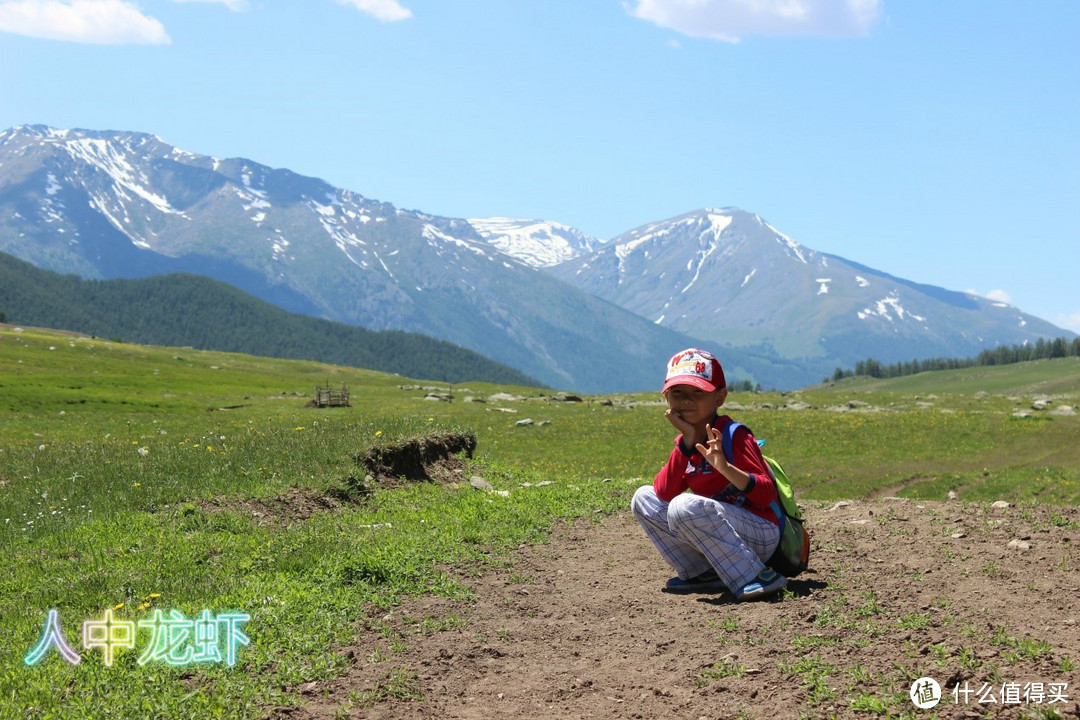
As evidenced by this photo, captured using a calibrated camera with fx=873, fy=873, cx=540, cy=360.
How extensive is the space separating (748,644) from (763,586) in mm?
1643

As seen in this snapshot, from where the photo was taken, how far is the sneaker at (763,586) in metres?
9.65

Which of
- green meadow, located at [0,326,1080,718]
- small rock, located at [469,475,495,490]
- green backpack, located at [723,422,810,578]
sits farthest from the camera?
small rock, located at [469,475,495,490]

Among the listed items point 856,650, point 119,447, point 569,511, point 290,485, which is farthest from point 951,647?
point 119,447

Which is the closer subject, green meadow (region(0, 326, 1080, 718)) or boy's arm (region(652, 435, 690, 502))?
green meadow (region(0, 326, 1080, 718))

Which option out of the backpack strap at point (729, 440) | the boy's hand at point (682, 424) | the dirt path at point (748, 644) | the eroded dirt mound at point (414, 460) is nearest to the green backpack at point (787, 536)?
the dirt path at point (748, 644)

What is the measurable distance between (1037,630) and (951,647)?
103 centimetres

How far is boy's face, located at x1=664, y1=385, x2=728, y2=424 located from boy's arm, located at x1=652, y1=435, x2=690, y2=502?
397 mm

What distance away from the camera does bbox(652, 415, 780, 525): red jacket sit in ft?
31.2

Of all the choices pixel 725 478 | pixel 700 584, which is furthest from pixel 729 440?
pixel 700 584

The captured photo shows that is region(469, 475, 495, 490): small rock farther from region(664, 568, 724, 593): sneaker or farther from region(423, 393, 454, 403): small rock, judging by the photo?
region(423, 393, 454, 403): small rock

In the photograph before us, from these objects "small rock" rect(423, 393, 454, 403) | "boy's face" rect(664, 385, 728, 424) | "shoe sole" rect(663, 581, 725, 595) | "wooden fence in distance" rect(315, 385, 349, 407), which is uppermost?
"boy's face" rect(664, 385, 728, 424)

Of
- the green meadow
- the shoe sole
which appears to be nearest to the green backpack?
the shoe sole

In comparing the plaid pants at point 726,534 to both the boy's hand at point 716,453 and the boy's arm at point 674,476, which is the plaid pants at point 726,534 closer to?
the boy's arm at point 674,476

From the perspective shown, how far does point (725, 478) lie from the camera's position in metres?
9.66
